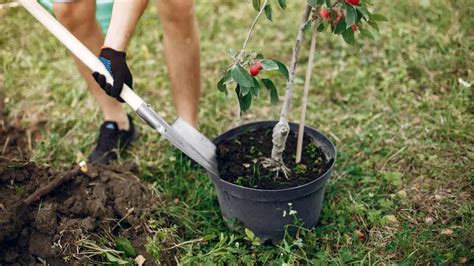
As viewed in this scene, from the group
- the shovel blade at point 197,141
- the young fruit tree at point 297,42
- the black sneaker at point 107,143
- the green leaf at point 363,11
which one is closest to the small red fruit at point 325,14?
the young fruit tree at point 297,42

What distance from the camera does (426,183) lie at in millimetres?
2230

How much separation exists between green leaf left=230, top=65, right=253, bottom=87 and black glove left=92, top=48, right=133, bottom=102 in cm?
46

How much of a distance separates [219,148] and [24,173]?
31.3 inches

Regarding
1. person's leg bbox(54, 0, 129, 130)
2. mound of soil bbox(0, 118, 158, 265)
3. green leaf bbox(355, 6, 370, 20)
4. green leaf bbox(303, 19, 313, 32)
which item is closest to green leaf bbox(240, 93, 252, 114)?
green leaf bbox(303, 19, 313, 32)

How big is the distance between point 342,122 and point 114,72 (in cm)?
131

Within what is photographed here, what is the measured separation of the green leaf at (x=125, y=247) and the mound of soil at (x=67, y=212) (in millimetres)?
20

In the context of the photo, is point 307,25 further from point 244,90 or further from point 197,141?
point 197,141

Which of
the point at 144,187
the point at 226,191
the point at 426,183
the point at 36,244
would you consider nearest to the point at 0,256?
the point at 36,244

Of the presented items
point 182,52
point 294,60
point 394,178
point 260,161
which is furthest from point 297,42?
point 394,178

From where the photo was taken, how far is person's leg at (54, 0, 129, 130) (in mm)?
2076

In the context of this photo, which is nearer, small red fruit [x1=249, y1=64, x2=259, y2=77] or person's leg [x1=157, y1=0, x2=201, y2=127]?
small red fruit [x1=249, y1=64, x2=259, y2=77]

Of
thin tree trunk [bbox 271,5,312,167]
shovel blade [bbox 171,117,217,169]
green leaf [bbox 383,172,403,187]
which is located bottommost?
green leaf [bbox 383,172,403,187]

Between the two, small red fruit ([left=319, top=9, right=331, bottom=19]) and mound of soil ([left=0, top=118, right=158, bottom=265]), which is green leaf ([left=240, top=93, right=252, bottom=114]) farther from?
mound of soil ([left=0, top=118, right=158, bottom=265])

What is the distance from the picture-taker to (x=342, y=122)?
2701mm
